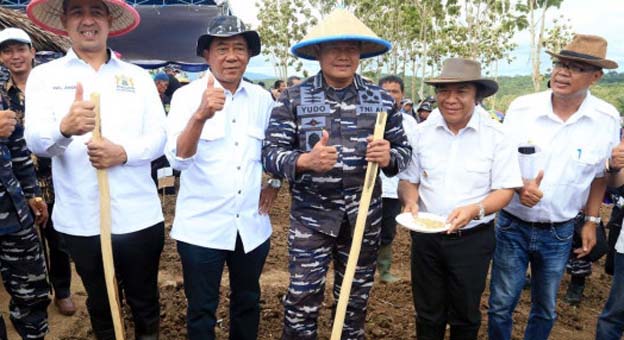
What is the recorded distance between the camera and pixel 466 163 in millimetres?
2553

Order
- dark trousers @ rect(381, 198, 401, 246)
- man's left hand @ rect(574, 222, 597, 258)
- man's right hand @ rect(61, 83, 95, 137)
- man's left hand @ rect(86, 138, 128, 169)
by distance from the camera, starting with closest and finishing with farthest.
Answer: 1. man's right hand @ rect(61, 83, 95, 137)
2. man's left hand @ rect(86, 138, 128, 169)
3. man's left hand @ rect(574, 222, 597, 258)
4. dark trousers @ rect(381, 198, 401, 246)

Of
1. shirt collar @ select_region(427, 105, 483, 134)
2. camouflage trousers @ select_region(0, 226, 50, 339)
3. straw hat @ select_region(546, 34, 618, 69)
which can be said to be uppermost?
straw hat @ select_region(546, 34, 618, 69)

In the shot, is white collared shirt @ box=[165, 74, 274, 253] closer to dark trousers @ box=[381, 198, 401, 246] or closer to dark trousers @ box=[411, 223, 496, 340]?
dark trousers @ box=[411, 223, 496, 340]

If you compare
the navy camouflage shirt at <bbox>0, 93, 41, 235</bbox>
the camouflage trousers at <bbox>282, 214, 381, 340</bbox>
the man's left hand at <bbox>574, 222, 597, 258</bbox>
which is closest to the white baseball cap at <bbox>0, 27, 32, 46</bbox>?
the navy camouflage shirt at <bbox>0, 93, 41, 235</bbox>

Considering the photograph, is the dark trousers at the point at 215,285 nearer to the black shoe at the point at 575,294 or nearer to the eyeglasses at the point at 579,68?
the eyeglasses at the point at 579,68

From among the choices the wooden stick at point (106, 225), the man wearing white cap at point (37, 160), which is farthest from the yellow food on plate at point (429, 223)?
the man wearing white cap at point (37, 160)

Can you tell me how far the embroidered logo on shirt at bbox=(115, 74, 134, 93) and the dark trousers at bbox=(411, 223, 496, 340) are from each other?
1.80 m

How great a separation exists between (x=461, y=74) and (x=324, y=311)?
7.45ft

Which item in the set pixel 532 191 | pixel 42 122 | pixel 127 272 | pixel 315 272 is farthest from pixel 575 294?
pixel 42 122

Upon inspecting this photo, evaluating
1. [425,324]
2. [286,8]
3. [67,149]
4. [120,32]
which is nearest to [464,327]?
[425,324]

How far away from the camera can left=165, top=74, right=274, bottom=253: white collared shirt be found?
2438 mm

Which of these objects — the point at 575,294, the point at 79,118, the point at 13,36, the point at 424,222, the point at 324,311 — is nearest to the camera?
the point at 79,118

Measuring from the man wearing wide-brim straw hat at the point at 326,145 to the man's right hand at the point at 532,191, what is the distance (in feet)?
2.40

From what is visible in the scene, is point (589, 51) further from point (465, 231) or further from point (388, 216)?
point (388, 216)
